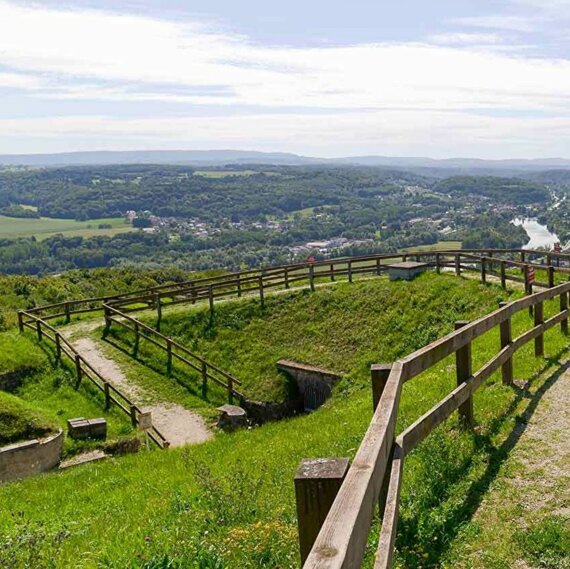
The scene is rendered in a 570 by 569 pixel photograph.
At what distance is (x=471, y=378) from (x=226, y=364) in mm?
Result: 16686

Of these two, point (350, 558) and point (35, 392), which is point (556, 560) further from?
point (35, 392)

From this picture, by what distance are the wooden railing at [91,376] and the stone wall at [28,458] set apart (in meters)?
2.45

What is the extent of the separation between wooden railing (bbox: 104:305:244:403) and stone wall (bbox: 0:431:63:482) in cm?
651

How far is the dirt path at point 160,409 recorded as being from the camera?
1819 cm

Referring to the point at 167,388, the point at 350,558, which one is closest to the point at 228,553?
the point at 350,558

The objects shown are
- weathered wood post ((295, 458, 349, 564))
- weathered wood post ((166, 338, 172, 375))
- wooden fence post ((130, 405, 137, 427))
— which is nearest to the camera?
weathered wood post ((295, 458, 349, 564))

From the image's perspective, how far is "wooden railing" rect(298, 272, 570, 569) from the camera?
8.92ft

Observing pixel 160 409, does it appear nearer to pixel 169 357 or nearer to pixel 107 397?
pixel 107 397

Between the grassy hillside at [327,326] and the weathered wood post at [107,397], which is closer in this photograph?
the weathered wood post at [107,397]

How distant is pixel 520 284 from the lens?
23.1 meters

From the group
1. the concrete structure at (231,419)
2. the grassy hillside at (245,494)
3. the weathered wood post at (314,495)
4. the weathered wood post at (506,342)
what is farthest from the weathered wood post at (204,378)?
the weathered wood post at (314,495)

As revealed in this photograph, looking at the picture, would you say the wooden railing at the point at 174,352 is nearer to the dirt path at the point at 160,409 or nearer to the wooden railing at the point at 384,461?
the dirt path at the point at 160,409

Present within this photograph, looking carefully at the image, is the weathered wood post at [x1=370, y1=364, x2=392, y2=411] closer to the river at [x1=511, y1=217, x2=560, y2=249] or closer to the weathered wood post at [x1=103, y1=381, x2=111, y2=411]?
the weathered wood post at [x1=103, y1=381, x2=111, y2=411]

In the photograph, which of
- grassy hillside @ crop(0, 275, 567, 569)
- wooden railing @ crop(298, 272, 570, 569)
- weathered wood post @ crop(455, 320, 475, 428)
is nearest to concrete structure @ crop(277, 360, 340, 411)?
grassy hillside @ crop(0, 275, 567, 569)
